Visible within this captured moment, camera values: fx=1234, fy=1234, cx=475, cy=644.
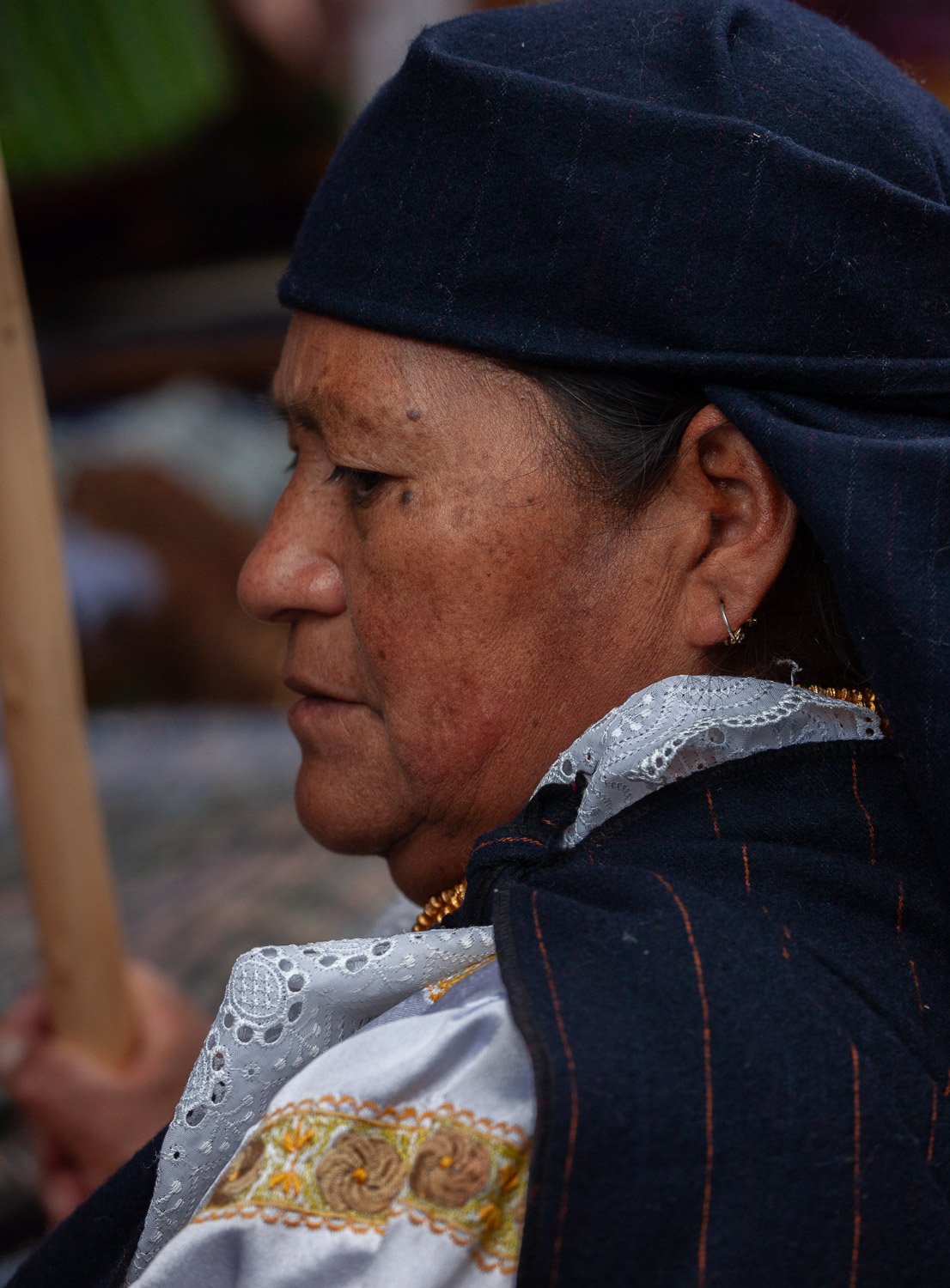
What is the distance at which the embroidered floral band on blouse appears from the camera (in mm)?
959

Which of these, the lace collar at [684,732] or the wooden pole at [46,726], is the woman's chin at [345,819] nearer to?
the lace collar at [684,732]

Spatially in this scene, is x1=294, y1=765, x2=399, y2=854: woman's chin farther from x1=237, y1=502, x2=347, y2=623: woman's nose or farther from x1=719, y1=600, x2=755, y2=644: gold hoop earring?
x1=719, y1=600, x2=755, y2=644: gold hoop earring

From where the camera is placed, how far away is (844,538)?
114 cm

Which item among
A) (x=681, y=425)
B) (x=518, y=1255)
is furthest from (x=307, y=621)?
(x=518, y=1255)

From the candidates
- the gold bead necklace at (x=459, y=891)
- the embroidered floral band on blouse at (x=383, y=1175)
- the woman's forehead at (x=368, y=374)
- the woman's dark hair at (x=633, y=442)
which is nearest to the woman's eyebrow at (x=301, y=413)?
the woman's forehead at (x=368, y=374)

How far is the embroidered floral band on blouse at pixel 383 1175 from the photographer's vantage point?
→ 96 centimetres

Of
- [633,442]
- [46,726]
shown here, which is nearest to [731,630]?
[633,442]

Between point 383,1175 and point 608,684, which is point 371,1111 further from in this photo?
point 608,684

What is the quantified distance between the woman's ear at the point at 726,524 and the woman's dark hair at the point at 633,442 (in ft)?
0.08

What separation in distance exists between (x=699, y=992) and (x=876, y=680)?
0.35 meters

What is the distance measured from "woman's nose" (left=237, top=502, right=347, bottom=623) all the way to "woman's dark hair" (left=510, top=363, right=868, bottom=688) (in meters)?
0.33

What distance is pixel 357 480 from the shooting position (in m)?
1.44

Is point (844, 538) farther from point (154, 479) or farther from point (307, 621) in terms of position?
point (154, 479)

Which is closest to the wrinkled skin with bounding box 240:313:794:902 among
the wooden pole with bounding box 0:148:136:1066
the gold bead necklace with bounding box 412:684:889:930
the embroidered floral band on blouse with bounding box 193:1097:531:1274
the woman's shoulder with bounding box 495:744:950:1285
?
the gold bead necklace with bounding box 412:684:889:930
